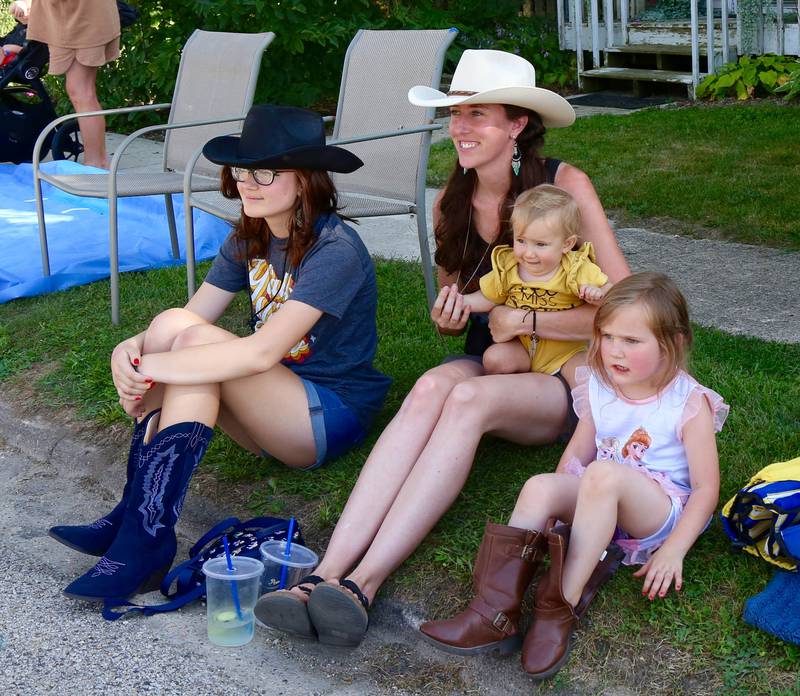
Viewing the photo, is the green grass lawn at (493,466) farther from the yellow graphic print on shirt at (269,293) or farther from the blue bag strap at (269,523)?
the yellow graphic print on shirt at (269,293)

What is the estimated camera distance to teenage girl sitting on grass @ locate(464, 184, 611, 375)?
303 centimetres

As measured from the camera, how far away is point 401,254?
5887 millimetres

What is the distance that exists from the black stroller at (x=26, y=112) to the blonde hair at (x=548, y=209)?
5698 millimetres

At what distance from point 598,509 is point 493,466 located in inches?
33.8

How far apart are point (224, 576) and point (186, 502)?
2.90 ft

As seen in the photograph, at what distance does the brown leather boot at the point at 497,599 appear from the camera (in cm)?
260

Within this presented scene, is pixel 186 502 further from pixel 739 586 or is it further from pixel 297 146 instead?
pixel 739 586

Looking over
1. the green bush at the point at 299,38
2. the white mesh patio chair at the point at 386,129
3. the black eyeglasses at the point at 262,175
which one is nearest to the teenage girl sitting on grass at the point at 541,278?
the black eyeglasses at the point at 262,175

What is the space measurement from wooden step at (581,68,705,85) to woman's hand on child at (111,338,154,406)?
7.65 meters

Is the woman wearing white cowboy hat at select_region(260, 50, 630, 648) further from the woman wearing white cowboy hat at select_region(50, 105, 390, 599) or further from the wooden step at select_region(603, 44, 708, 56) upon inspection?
the wooden step at select_region(603, 44, 708, 56)

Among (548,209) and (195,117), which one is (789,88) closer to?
(195,117)

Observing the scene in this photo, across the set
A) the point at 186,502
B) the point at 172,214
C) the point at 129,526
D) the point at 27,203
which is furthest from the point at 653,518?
the point at 27,203

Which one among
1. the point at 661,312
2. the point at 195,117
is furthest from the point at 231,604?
the point at 195,117

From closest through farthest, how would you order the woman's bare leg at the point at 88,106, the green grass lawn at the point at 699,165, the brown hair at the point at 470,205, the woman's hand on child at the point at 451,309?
the woman's hand on child at the point at 451,309, the brown hair at the point at 470,205, the green grass lawn at the point at 699,165, the woman's bare leg at the point at 88,106
